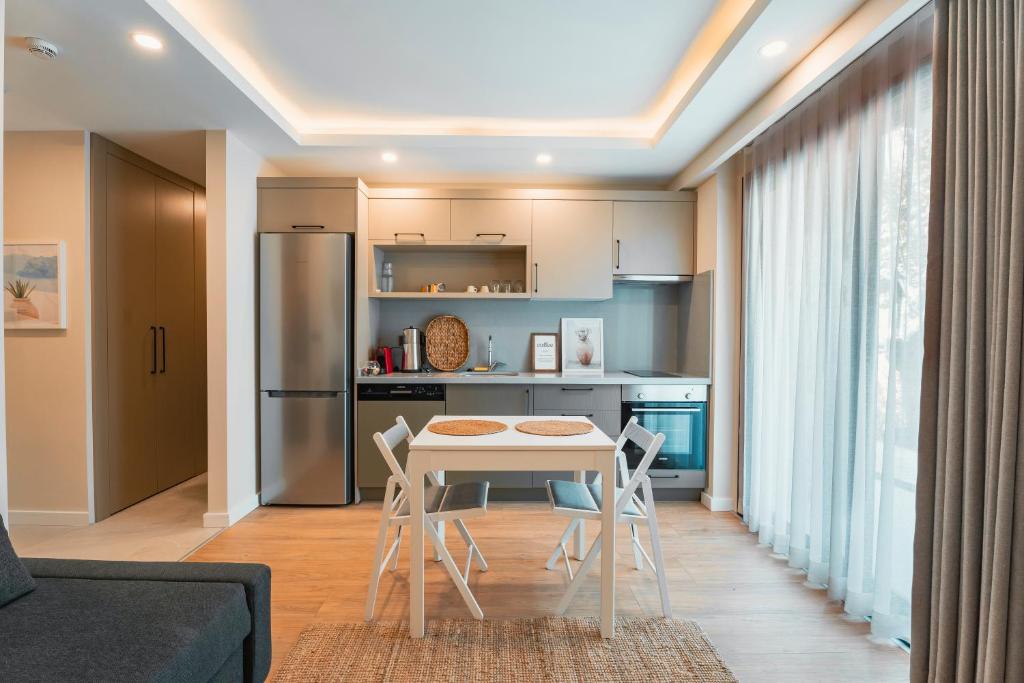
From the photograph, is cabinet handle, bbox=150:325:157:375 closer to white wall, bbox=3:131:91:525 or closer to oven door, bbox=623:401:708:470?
white wall, bbox=3:131:91:525

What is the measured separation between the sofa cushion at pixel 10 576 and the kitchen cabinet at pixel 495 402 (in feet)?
8.46

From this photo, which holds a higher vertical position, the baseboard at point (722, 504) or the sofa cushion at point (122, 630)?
the sofa cushion at point (122, 630)

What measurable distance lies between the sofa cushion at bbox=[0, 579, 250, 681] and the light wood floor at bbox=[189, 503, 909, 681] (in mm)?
690

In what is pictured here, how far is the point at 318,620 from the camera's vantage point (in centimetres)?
232

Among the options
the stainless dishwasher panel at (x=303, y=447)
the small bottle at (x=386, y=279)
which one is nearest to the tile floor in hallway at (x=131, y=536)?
the stainless dishwasher panel at (x=303, y=447)

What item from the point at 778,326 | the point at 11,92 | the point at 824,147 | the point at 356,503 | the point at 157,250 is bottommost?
the point at 356,503

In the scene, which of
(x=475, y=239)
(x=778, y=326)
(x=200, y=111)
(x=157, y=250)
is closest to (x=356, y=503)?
(x=475, y=239)

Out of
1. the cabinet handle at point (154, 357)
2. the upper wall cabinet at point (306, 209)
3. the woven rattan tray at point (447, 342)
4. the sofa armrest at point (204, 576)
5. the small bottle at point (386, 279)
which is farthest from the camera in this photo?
the woven rattan tray at point (447, 342)

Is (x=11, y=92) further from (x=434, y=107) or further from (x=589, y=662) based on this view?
(x=589, y=662)

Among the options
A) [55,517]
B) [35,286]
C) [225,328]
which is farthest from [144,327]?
[55,517]

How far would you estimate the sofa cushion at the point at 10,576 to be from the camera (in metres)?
1.48

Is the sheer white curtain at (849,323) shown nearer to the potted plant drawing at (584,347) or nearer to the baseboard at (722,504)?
the baseboard at (722,504)

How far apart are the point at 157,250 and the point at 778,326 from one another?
4.51 metres

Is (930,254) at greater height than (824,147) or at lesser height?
lesser
